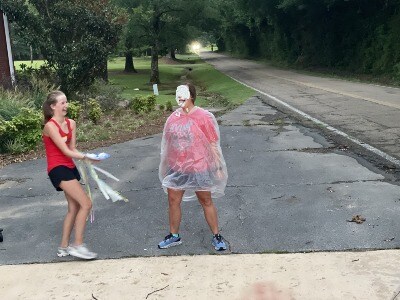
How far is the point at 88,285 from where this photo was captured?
3916 mm

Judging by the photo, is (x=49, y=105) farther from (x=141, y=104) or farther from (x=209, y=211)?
(x=141, y=104)

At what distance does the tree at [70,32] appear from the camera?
54.3 ft

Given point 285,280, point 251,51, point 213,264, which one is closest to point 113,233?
point 213,264

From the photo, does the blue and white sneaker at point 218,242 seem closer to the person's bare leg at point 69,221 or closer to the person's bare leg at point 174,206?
the person's bare leg at point 174,206

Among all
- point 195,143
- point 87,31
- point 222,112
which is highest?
point 87,31

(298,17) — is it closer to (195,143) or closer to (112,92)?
(112,92)

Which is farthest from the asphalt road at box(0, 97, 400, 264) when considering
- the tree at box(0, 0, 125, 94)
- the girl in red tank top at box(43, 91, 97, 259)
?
the tree at box(0, 0, 125, 94)

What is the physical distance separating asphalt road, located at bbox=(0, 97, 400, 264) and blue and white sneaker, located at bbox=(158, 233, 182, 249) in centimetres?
9

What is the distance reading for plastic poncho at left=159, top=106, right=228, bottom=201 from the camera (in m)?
4.43

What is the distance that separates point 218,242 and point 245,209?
3.78ft

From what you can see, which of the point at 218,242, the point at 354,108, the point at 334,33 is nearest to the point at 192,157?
the point at 218,242

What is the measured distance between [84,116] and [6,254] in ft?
33.1

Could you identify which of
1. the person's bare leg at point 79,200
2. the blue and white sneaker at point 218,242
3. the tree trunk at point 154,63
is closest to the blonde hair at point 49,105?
the person's bare leg at point 79,200

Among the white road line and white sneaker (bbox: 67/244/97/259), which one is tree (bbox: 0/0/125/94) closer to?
the white road line
